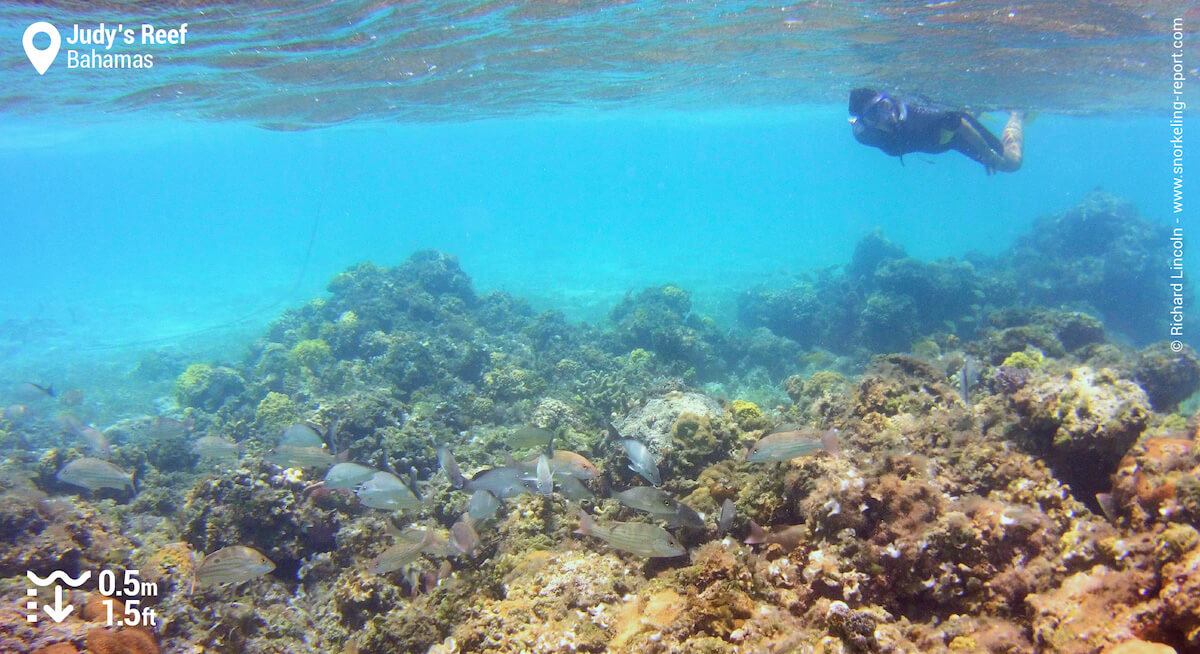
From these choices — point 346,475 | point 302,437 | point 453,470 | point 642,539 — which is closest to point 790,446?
point 642,539

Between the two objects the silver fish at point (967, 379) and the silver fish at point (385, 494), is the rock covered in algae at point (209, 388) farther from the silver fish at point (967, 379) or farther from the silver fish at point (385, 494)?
the silver fish at point (967, 379)

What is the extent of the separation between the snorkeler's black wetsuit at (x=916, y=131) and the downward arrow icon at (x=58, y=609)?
46.0 ft

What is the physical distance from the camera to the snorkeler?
1070cm

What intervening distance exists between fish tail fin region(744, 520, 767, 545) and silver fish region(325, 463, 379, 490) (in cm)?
429

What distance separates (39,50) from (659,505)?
2383 centimetres

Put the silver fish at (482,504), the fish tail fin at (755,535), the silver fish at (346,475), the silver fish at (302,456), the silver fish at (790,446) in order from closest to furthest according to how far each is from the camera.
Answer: the fish tail fin at (755,535) → the silver fish at (790,446) → the silver fish at (482,504) → the silver fish at (346,475) → the silver fish at (302,456)

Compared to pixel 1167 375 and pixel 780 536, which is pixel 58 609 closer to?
pixel 780 536

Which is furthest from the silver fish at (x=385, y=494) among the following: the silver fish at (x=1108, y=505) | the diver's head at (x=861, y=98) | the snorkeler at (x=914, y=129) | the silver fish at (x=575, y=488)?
the diver's head at (x=861, y=98)

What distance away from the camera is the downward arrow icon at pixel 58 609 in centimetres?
445

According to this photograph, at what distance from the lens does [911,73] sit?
21453mm

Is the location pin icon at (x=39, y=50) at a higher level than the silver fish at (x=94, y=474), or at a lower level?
higher

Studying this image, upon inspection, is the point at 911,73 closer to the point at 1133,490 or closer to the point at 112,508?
the point at 1133,490

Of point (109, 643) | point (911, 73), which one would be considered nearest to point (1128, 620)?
point (109, 643)

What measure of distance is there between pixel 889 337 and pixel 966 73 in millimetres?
13318
